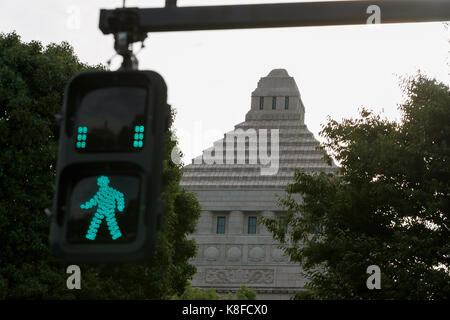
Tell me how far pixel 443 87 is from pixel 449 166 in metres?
2.66

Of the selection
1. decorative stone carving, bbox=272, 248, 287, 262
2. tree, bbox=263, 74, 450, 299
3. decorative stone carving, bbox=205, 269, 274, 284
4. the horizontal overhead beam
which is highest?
decorative stone carving, bbox=272, 248, 287, 262

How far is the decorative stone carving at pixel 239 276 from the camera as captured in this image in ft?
207

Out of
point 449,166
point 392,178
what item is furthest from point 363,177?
point 449,166

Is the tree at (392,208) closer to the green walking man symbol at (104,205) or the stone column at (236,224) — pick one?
the green walking man symbol at (104,205)

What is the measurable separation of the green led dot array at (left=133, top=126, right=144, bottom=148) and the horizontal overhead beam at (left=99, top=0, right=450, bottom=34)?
0.78m

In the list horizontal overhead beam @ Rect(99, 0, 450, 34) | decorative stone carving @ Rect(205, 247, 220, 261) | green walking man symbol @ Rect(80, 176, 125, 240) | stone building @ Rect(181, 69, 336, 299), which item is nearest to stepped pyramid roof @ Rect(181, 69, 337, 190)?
stone building @ Rect(181, 69, 336, 299)

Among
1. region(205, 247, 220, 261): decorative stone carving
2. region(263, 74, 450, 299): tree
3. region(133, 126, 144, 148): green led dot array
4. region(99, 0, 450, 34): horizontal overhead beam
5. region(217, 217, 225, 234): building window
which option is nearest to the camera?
region(133, 126, 144, 148): green led dot array

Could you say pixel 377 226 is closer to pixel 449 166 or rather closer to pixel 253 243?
pixel 449 166

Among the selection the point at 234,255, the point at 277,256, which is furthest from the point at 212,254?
the point at 277,256

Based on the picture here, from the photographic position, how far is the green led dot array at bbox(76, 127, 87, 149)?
131 inches

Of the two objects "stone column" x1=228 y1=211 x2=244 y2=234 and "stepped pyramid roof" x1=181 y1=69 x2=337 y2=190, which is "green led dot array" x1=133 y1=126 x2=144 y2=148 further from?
"stepped pyramid roof" x1=181 y1=69 x2=337 y2=190

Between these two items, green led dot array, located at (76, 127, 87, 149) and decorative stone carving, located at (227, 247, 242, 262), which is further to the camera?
decorative stone carving, located at (227, 247, 242, 262)
